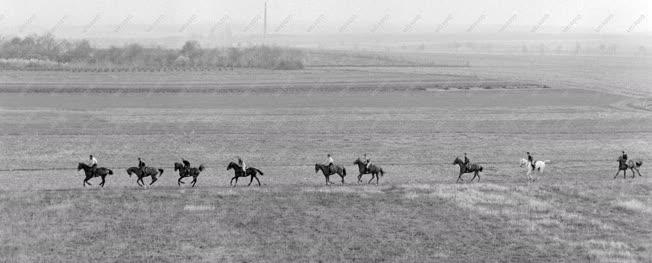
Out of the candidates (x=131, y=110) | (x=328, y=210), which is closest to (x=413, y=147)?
(x=328, y=210)

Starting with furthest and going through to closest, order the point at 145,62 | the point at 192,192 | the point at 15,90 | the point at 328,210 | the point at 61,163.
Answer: the point at 145,62, the point at 15,90, the point at 61,163, the point at 192,192, the point at 328,210

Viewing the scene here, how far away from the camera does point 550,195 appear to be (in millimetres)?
30859

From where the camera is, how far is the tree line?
112 metres

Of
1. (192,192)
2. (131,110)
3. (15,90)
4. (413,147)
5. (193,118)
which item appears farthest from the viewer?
(15,90)

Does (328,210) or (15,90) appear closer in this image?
(328,210)

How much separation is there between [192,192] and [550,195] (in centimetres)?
1467

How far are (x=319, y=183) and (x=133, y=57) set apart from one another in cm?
9402

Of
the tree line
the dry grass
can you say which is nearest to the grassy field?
the dry grass

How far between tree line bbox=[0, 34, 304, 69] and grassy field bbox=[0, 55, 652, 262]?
127 feet

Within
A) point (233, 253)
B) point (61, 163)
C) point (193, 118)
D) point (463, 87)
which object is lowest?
point (233, 253)

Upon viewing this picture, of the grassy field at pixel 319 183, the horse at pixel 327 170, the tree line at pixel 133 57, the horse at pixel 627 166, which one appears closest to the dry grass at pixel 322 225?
the grassy field at pixel 319 183

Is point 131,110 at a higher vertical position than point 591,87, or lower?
lower

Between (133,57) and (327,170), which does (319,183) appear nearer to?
(327,170)

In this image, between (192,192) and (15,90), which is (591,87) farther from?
(192,192)
